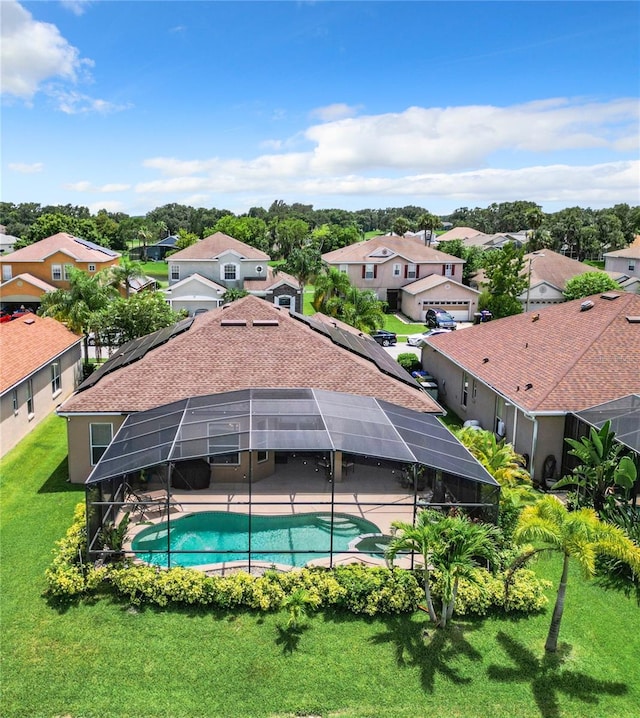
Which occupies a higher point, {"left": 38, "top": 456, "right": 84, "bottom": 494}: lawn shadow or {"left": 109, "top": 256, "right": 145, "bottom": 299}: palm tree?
{"left": 109, "top": 256, "right": 145, "bottom": 299}: palm tree

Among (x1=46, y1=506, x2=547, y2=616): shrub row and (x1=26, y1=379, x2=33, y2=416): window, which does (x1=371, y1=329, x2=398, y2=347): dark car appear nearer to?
(x1=26, y1=379, x2=33, y2=416): window

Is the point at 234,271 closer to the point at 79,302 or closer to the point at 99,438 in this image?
the point at 79,302

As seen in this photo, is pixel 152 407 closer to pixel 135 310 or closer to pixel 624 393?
A: pixel 135 310

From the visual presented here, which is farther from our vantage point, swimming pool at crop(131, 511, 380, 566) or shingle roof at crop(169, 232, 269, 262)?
shingle roof at crop(169, 232, 269, 262)

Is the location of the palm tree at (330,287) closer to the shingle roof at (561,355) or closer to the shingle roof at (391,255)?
the shingle roof at (561,355)

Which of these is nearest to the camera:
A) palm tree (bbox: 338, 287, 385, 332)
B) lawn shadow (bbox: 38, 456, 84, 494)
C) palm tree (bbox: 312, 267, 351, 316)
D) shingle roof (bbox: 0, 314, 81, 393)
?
lawn shadow (bbox: 38, 456, 84, 494)

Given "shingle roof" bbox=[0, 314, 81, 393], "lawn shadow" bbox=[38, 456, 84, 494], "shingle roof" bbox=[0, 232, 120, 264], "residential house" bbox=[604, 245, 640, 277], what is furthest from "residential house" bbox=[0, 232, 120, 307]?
"residential house" bbox=[604, 245, 640, 277]

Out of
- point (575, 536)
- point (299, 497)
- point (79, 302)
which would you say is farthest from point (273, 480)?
point (79, 302)
